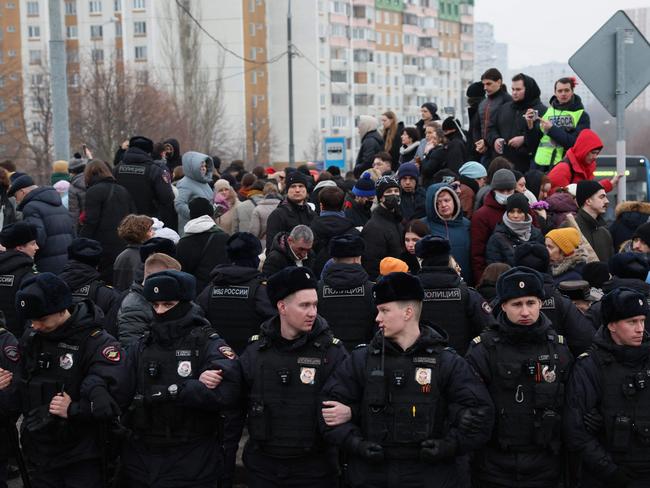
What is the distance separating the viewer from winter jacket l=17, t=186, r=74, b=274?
10.3 metres

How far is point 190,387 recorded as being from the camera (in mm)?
6125

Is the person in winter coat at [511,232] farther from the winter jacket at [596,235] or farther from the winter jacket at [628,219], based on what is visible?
the winter jacket at [628,219]

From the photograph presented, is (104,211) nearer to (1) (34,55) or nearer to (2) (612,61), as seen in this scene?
(2) (612,61)

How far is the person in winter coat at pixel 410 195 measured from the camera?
35.1 ft

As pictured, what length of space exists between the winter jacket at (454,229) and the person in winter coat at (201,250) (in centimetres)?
196

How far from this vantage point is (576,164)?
11578 mm

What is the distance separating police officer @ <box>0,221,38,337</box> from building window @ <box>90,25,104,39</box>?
8306 centimetres

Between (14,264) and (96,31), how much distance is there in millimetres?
84153

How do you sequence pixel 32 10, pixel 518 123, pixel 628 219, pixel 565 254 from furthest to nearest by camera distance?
pixel 32 10 → pixel 518 123 → pixel 628 219 → pixel 565 254

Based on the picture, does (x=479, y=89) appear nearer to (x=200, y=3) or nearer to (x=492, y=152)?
(x=492, y=152)

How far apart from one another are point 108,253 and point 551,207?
4721mm

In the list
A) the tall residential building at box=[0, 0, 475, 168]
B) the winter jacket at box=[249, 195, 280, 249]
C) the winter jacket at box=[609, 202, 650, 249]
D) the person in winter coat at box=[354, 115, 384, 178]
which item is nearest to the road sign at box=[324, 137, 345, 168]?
the person in winter coat at box=[354, 115, 384, 178]

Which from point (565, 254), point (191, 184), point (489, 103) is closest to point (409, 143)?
point (489, 103)

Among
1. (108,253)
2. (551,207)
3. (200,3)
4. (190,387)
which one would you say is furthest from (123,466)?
(200,3)
